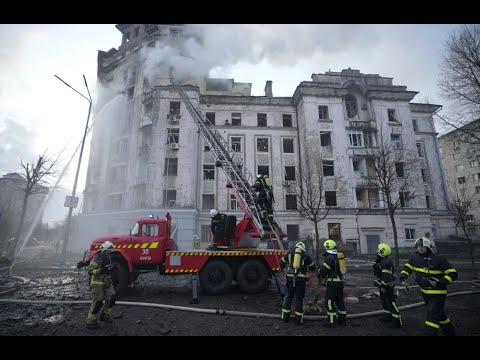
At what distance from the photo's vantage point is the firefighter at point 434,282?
454cm

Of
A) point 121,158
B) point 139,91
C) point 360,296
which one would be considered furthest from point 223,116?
point 360,296

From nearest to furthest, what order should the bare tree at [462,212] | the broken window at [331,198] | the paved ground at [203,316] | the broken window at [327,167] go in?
1. the paved ground at [203,316]
2. the bare tree at [462,212]
3. the broken window at [331,198]
4. the broken window at [327,167]

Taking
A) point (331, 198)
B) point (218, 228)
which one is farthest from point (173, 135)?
point (218, 228)

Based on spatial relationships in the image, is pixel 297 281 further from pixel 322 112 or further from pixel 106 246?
pixel 322 112

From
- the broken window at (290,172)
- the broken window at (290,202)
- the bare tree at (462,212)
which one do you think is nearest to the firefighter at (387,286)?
the bare tree at (462,212)

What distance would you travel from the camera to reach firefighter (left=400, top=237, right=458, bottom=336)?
454 centimetres

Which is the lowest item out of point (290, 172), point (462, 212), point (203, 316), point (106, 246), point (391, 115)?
point (203, 316)

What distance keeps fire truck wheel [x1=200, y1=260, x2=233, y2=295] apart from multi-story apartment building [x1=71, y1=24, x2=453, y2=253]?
15.0m

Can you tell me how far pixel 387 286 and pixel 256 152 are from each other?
22100 millimetres

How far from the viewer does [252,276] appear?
8641mm

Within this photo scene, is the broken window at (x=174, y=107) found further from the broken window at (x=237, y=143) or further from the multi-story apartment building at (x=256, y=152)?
the broken window at (x=237, y=143)

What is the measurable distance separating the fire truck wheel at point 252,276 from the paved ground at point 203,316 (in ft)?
0.90

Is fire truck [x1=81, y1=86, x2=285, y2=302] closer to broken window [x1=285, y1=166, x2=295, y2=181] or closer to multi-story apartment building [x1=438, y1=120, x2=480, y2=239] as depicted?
broken window [x1=285, y1=166, x2=295, y2=181]
